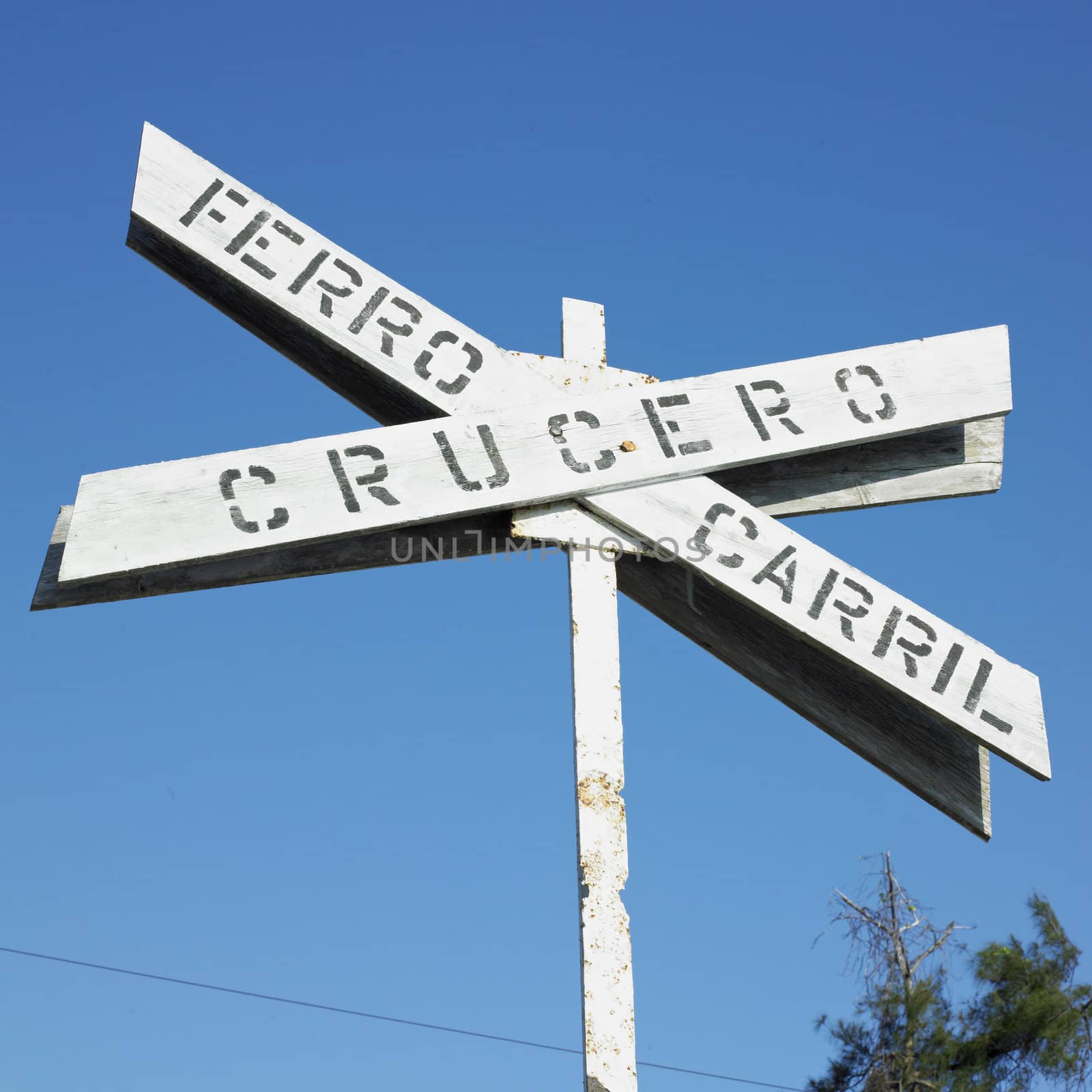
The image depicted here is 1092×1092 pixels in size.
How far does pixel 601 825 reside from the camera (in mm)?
3338

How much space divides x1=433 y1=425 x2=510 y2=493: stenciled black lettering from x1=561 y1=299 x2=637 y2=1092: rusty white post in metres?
0.24

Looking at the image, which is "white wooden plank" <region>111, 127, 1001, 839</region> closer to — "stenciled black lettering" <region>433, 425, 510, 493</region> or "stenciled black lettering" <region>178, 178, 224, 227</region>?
"stenciled black lettering" <region>178, 178, 224, 227</region>

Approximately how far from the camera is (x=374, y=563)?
12.0 feet

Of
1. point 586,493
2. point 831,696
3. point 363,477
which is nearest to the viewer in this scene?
point 363,477

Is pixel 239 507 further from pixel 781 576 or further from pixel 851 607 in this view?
pixel 851 607

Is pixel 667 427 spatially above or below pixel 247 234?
below

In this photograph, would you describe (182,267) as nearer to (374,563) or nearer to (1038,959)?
(374,563)

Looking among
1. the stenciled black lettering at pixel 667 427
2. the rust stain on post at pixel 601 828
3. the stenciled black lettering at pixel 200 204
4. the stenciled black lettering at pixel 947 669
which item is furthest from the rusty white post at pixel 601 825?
the stenciled black lettering at pixel 200 204

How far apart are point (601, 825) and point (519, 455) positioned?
0.84 m

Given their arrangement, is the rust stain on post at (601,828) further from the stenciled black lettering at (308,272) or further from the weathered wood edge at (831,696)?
the stenciled black lettering at (308,272)

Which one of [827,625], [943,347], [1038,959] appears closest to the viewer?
[827,625]

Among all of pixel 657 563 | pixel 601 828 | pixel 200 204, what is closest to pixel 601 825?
pixel 601 828

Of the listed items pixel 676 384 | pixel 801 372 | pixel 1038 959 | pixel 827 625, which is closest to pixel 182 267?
pixel 676 384

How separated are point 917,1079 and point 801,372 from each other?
22.7ft
